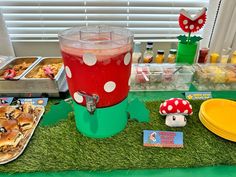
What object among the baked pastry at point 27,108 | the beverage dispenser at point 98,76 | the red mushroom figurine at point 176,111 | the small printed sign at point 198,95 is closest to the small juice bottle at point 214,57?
the small printed sign at point 198,95

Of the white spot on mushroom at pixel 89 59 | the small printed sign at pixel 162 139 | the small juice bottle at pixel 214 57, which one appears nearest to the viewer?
the white spot on mushroom at pixel 89 59

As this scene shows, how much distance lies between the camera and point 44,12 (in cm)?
98

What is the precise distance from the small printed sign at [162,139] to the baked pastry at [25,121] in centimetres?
34

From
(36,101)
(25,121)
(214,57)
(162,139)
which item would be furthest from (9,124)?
(214,57)

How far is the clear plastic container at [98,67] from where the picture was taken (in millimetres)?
444

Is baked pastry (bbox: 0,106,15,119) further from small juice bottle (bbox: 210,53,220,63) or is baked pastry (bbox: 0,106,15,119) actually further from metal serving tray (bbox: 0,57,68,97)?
small juice bottle (bbox: 210,53,220,63)

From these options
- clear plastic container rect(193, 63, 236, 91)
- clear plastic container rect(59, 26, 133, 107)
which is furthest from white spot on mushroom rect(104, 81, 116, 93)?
clear plastic container rect(193, 63, 236, 91)

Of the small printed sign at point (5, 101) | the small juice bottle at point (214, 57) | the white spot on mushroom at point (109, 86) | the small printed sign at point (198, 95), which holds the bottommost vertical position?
the small printed sign at point (5, 101)

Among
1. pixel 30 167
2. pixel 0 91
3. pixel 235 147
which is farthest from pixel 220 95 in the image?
pixel 0 91

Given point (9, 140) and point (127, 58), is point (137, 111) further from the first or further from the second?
point (9, 140)

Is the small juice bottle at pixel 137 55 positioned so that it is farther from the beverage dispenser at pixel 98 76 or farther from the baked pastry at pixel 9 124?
the baked pastry at pixel 9 124

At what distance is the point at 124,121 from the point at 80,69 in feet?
0.74

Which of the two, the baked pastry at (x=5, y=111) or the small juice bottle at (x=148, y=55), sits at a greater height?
the small juice bottle at (x=148, y=55)

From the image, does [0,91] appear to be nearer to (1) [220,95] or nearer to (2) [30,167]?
(2) [30,167]
